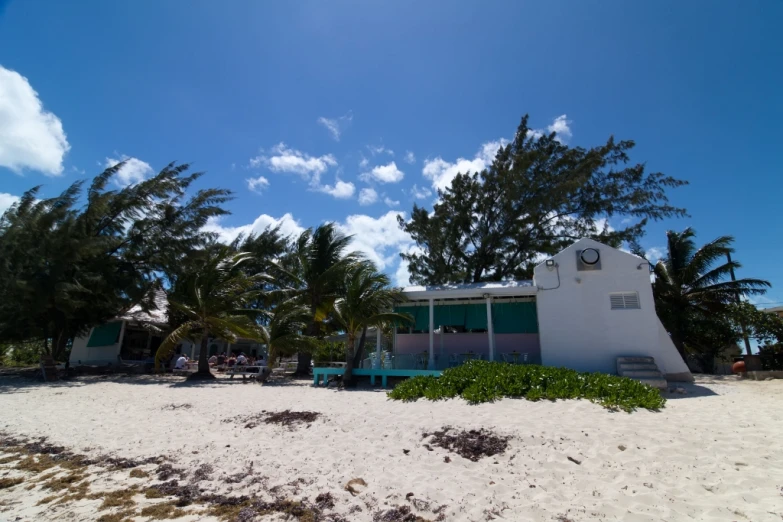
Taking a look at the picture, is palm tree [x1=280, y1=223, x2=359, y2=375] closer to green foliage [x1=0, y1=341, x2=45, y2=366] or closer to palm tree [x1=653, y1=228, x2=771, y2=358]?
palm tree [x1=653, y1=228, x2=771, y2=358]

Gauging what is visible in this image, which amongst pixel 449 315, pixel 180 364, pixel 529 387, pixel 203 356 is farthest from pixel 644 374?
pixel 180 364

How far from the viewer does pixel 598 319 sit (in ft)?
39.7

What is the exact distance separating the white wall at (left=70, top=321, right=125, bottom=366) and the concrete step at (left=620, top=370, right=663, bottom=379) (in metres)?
22.7

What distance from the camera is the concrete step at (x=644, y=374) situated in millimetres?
10591

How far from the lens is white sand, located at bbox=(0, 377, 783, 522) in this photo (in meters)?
4.08

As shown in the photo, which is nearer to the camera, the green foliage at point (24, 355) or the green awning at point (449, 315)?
the green awning at point (449, 315)

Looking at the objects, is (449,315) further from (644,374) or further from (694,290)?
(694,290)

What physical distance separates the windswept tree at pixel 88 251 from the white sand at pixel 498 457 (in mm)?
8909

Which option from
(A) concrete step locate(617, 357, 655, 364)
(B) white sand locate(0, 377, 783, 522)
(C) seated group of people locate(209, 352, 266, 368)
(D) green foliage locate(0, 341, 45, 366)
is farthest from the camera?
(D) green foliage locate(0, 341, 45, 366)

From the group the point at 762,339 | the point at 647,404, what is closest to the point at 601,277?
the point at 647,404

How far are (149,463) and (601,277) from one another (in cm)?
1212

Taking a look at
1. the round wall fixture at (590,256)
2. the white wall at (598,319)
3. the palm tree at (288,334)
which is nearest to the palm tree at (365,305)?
the palm tree at (288,334)

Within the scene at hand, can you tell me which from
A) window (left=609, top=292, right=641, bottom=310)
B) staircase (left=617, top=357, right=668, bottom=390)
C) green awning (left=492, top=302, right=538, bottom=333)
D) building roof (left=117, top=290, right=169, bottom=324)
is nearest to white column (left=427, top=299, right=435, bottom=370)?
green awning (left=492, top=302, right=538, bottom=333)

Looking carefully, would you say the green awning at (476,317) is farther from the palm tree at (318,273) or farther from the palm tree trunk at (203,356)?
the palm tree trunk at (203,356)
